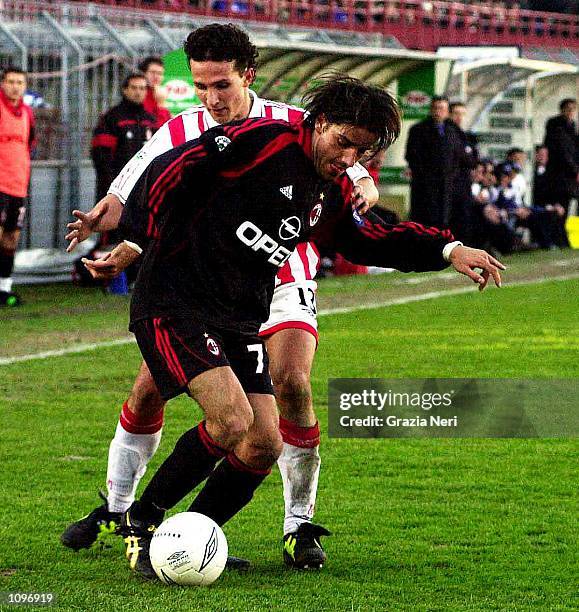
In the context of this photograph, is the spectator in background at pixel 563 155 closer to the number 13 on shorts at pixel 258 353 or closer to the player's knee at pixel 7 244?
the player's knee at pixel 7 244

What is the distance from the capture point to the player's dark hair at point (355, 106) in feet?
14.9

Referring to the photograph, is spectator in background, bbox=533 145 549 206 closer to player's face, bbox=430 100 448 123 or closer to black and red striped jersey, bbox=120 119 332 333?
player's face, bbox=430 100 448 123

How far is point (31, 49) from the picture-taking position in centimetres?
1506

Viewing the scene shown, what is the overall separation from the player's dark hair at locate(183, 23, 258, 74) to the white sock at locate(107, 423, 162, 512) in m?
1.36

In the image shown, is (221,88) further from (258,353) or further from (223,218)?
(258,353)

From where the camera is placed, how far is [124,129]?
13031 mm

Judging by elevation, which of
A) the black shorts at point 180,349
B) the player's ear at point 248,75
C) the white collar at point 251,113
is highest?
the player's ear at point 248,75

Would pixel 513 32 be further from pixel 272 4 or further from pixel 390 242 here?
pixel 390 242

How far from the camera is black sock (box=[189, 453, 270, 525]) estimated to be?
16.0ft

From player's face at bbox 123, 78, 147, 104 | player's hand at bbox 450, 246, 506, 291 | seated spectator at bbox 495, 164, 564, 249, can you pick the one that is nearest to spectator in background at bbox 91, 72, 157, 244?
player's face at bbox 123, 78, 147, 104

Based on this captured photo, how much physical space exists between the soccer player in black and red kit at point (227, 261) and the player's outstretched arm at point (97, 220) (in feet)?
0.77

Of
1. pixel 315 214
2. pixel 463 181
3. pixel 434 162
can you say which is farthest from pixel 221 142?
pixel 463 181

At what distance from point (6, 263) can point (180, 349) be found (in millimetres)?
8315

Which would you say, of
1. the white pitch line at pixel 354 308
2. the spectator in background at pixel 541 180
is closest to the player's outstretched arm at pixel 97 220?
the white pitch line at pixel 354 308
